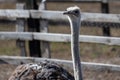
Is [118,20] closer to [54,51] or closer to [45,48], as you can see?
[45,48]

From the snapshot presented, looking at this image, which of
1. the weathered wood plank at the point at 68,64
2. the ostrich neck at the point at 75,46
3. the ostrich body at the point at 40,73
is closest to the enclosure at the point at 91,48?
the weathered wood plank at the point at 68,64

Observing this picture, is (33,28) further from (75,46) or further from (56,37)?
(75,46)

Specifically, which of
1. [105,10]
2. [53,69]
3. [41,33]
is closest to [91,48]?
Answer: [105,10]

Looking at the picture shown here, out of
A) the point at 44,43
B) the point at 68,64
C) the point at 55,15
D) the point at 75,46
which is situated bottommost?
the point at 68,64

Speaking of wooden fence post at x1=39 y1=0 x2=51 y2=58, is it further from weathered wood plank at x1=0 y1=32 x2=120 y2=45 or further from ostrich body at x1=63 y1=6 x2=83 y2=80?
ostrich body at x1=63 y1=6 x2=83 y2=80

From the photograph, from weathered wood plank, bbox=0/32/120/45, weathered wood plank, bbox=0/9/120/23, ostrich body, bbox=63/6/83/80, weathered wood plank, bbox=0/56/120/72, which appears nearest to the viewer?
ostrich body, bbox=63/6/83/80

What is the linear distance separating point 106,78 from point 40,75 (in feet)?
9.04

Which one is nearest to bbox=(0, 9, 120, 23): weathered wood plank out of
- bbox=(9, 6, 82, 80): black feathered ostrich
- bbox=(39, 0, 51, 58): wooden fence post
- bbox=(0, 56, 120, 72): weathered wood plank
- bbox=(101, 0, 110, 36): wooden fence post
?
bbox=(39, 0, 51, 58): wooden fence post

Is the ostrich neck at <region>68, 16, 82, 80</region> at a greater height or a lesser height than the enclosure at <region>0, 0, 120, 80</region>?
greater

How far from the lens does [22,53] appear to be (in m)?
7.65

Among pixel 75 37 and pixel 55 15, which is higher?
pixel 75 37

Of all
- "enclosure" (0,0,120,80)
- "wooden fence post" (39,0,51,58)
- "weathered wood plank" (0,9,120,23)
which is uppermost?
"weathered wood plank" (0,9,120,23)

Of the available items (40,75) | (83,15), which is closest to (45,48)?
(83,15)

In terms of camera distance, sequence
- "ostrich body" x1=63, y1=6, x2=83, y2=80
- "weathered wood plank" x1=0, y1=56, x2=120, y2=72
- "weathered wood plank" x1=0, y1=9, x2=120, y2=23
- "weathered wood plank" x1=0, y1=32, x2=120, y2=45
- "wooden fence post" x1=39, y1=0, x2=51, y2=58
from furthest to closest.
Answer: "wooden fence post" x1=39, y1=0, x2=51, y2=58 < "weathered wood plank" x1=0, y1=9, x2=120, y2=23 < "weathered wood plank" x1=0, y1=32, x2=120, y2=45 < "weathered wood plank" x1=0, y1=56, x2=120, y2=72 < "ostrich body" x1=63, y1=6, x2=83, y2=80
